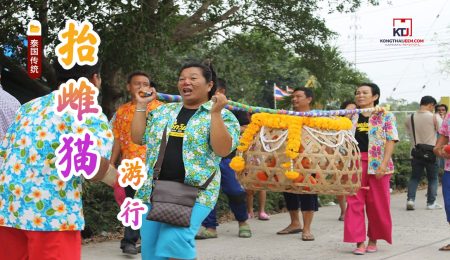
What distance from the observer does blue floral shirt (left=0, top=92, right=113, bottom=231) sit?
3.66 meters

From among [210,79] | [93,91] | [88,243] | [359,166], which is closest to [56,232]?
[93,91]

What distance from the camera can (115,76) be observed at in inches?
471

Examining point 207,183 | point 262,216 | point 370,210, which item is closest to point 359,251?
point 370,210

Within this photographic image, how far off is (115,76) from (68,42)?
805cm

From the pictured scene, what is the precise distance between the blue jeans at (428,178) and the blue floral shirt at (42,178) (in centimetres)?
925

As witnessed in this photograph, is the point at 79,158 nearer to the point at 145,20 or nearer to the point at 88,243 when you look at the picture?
the point at 88,243

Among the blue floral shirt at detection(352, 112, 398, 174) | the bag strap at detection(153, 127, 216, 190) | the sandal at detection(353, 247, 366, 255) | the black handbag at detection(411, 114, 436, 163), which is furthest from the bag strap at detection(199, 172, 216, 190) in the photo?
the black handbag at detection(411, 114, 436, 163)

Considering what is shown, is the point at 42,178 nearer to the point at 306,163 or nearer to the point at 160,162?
the point at 160,162

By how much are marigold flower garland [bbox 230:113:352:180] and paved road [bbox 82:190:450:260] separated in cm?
119

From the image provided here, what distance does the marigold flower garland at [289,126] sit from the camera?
21.3 ft

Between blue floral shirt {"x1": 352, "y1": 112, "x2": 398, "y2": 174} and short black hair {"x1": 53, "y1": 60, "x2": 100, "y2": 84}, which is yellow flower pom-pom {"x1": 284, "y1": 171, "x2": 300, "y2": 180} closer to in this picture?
blue floral shirt {"x1": 352, "y1": 112, "x2": 398, "y2": 174}

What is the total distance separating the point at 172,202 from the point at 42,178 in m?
0.91

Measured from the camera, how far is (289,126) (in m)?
6.69

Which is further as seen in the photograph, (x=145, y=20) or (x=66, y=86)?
(x=145, y=20)
